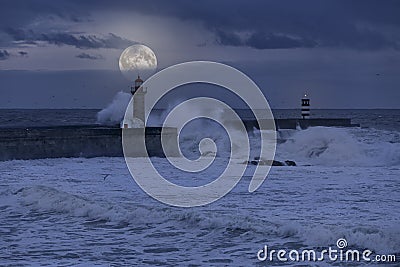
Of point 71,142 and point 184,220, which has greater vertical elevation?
point 71,142

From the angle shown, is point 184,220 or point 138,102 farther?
point 138,102

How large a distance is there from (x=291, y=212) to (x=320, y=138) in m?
16.4

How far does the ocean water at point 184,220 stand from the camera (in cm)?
695

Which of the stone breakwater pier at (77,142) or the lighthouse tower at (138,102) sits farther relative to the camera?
the lighthouse tower at (138,102)

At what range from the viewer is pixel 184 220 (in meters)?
8.66

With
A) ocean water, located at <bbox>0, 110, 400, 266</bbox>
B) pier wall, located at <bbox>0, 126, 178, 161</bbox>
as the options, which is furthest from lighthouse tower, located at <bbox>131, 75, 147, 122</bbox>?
ocean water, located at <bbox>0, 110, 400, 266</bbox>

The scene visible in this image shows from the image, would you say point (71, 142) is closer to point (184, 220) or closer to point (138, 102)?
point (138, 102)

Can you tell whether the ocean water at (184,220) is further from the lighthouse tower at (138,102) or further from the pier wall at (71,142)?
the lighthouse tower at (138,102)

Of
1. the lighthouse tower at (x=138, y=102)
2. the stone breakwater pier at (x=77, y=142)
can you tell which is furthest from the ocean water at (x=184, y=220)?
the lighthouse tower at (x=138, y=102)

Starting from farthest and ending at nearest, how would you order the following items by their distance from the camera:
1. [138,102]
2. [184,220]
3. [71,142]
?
[138,102], [71,142], [184,220]

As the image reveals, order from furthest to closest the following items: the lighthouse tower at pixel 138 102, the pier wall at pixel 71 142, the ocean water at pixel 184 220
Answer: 1. the lighthouse tower at pixel 138 102
2. the pier wall at pixel 71 142
3. the ocean water at pixel 184 220

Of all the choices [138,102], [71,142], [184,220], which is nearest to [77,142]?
[71,142]

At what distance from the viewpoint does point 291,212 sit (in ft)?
29.9

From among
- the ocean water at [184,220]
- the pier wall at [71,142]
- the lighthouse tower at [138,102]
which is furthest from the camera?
the lighthouse tower at [138,102]
